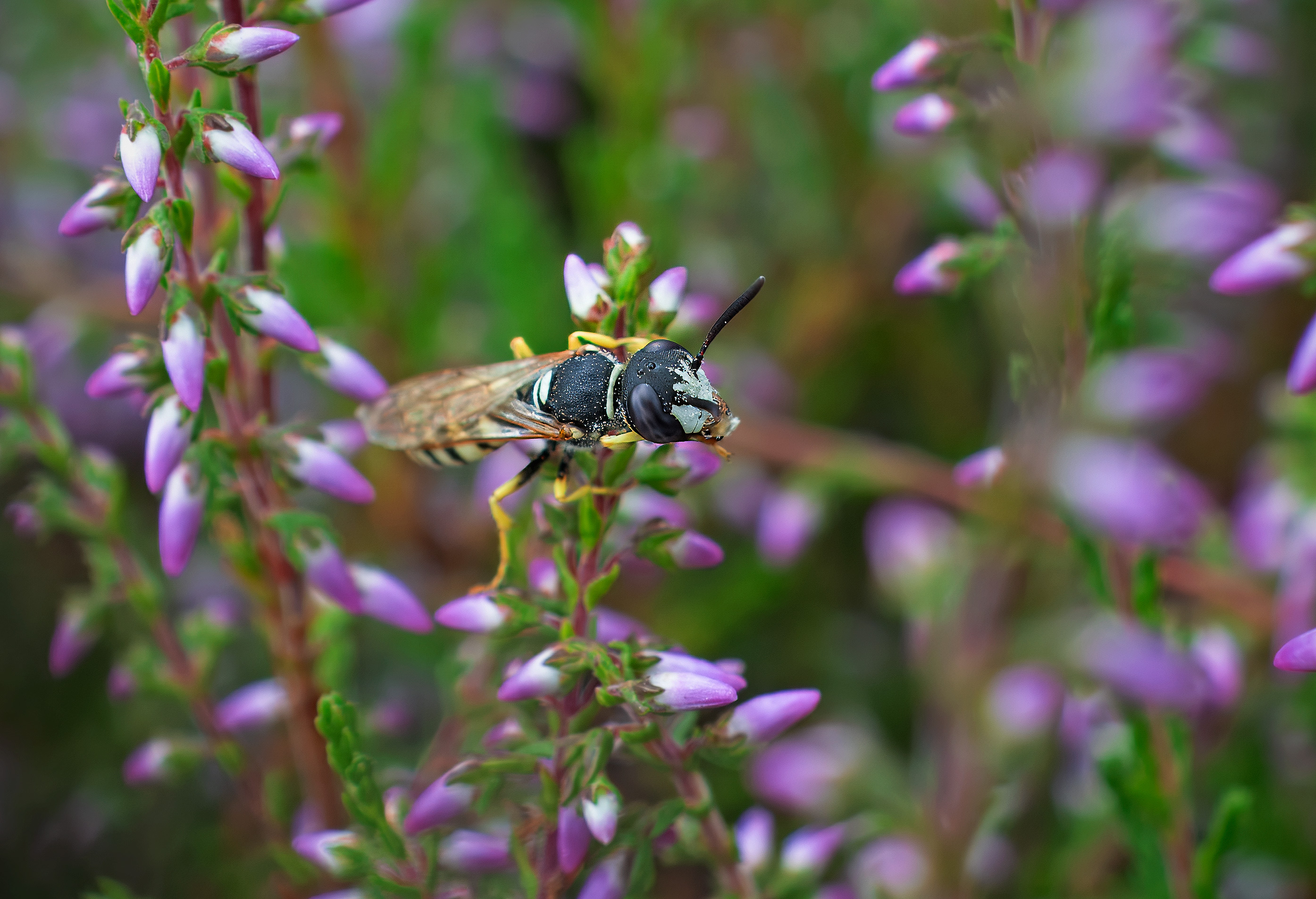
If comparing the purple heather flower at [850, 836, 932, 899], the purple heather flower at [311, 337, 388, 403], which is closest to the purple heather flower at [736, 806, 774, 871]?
the purple heather flower at [850, 836, 932, 899]

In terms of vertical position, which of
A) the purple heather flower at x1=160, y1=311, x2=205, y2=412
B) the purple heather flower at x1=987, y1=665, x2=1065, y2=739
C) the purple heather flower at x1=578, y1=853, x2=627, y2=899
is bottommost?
the purple heather flower at x1=987, y1=665, x2=1065, y2=739

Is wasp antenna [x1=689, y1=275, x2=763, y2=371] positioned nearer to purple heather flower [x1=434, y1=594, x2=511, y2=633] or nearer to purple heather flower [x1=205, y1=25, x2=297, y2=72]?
purple heather flower [x1=434, y1=594, x2=511, y2=633]

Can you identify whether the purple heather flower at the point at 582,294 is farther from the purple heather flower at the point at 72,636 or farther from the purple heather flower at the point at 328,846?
the purple heather flower at the point at 72,636

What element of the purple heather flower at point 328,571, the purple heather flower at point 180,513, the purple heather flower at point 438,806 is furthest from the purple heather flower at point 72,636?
the purple heather flower at point 438,806

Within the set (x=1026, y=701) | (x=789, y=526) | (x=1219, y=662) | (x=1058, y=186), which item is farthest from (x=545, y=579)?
(x=1219, y=662)

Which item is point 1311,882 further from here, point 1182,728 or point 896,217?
point 896,217

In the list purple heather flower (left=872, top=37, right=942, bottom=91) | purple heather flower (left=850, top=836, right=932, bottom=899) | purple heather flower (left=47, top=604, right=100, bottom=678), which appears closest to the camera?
purple heather flower (left=872, top=37, right=942, bottom=91)

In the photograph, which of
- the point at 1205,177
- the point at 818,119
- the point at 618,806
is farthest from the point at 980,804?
the point at 818,119

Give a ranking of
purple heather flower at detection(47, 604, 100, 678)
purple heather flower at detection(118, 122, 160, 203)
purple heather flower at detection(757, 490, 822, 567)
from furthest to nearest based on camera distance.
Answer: purple heather flower at detection(757, 490, 822, 567) → purple heather flower at detection(47, 604, 100, 678) → purple heather flower at detection(118, 122, 160, 203)

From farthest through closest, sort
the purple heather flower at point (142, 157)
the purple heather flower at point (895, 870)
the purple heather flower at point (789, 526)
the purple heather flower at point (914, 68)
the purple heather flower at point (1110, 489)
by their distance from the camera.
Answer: the purple heather flower at point (789, 526) < the purple heather flower at point (895, 870) < the purple heather flower at point (914, 68) < the purple heather flower at point (1110, 489) < the purple heather flower at point (142, 157)
